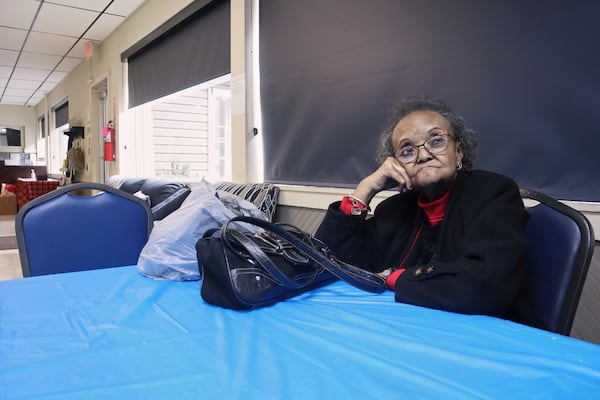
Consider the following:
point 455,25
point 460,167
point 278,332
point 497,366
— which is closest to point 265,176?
point 455,25

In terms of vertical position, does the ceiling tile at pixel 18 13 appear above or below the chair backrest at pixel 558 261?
above

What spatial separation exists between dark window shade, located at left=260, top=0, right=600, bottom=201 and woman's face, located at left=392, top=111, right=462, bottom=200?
0.45 m

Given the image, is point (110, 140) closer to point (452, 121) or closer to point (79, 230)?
point (79, 230)

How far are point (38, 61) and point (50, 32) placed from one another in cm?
180

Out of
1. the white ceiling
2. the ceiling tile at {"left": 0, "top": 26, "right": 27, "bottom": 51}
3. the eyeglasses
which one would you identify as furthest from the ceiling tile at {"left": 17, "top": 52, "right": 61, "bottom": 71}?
the eyeglasses

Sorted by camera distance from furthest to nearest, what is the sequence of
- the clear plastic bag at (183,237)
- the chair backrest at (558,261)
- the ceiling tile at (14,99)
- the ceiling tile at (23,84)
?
the ceiling tile at (14,99) → the ceiling tile at (23,84) → the clear plastic bag at (183,237) → the chair backrest at (558,261)

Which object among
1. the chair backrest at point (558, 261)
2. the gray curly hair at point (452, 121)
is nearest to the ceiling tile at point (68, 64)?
the gray curly hair at point (452, 121)

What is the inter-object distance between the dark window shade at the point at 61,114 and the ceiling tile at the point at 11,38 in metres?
2.34

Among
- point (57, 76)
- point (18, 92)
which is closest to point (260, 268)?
point (57, 76)

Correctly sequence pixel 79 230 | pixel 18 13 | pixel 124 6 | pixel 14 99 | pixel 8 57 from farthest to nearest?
pixel 14 99 → pixel 8 57 → pixel 18 13 → pixel 124 6 → pixel 79 230

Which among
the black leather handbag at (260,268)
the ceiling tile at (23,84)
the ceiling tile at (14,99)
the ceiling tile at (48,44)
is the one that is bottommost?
the black leather handbag at (260,268)

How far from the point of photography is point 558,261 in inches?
33.0

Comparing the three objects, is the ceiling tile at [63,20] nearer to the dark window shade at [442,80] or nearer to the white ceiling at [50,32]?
the white ceiling at [50,32]

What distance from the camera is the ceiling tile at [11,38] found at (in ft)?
17.4
